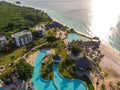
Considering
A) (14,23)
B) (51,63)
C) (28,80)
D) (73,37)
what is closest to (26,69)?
(28,80)

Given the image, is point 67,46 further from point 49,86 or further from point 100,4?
point 100,4

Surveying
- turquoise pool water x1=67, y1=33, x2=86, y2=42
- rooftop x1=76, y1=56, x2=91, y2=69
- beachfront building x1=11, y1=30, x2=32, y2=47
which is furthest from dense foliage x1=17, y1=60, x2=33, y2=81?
turquoise pool water x1=67, y1=33, x2=86, y2=42

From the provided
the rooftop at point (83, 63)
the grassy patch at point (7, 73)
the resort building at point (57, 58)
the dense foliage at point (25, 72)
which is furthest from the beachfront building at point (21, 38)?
the rooftop at point (83, 63)

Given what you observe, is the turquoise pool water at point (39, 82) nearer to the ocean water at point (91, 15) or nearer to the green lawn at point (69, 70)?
the green lawn at point (69, 70)

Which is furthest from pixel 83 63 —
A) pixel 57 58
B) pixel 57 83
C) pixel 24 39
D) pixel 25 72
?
pixel 24 39

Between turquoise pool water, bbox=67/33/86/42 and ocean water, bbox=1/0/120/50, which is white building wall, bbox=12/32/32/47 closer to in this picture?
turquoise pool water, bbox=67/33/86/42
